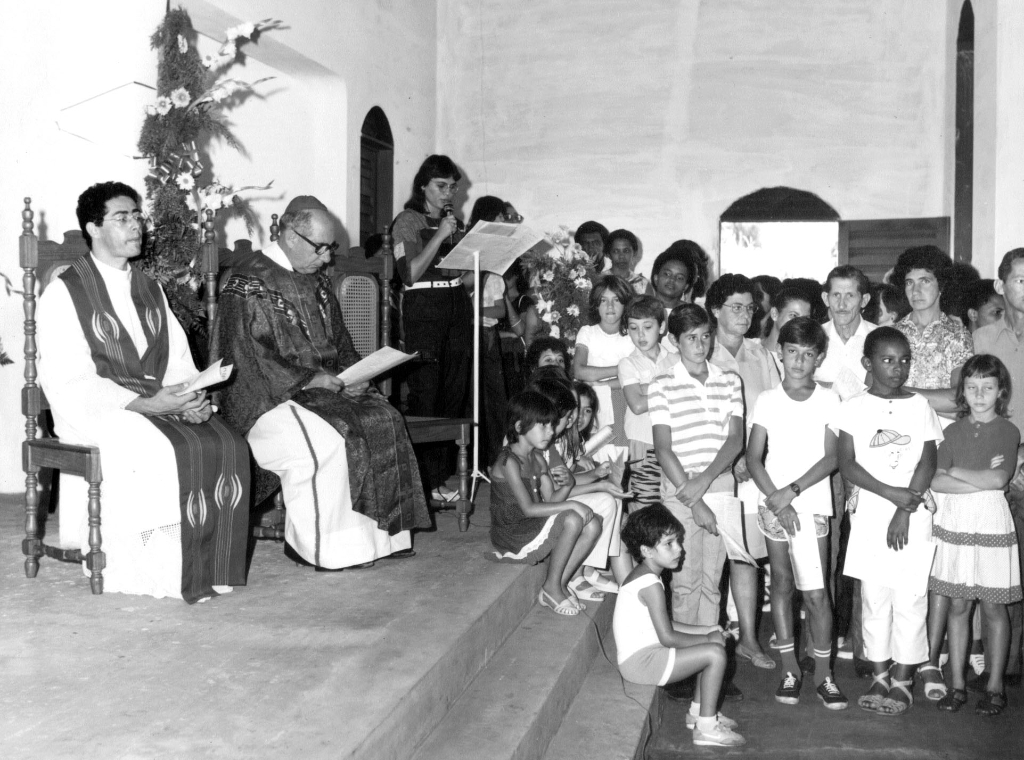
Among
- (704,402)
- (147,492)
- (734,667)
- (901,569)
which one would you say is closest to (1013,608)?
(901,569)

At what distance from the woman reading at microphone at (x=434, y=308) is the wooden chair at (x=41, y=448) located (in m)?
1.74

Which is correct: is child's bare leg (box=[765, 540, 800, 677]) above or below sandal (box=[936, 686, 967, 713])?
above

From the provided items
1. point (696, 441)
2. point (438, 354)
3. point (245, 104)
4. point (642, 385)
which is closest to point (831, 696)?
point (696, 441)

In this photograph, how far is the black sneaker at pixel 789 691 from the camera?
4.21 metres

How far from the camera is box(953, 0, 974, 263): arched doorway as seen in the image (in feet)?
25.4

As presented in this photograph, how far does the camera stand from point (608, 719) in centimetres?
392

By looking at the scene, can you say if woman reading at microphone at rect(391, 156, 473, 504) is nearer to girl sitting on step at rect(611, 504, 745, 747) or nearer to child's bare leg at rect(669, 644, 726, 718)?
girl sitting on step at rect(611, 504, 745, 747)

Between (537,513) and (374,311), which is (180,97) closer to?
(374,311)

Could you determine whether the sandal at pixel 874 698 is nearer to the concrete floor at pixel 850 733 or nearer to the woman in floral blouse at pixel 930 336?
the concrete floor at pixel 850 733

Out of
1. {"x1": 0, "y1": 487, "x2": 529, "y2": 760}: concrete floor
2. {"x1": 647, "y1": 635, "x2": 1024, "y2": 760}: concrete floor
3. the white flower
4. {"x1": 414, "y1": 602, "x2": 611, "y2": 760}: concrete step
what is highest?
the white flower

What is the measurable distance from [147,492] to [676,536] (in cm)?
187

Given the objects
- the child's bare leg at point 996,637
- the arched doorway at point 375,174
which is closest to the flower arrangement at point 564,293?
the arched doorway at point 375,174

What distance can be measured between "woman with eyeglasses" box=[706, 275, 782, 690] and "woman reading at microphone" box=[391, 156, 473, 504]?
1.54 metres

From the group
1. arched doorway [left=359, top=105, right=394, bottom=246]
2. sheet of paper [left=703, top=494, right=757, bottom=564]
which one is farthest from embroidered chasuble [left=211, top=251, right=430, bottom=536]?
arched doorway [left=359, top=105, right=394, bottom=246]
